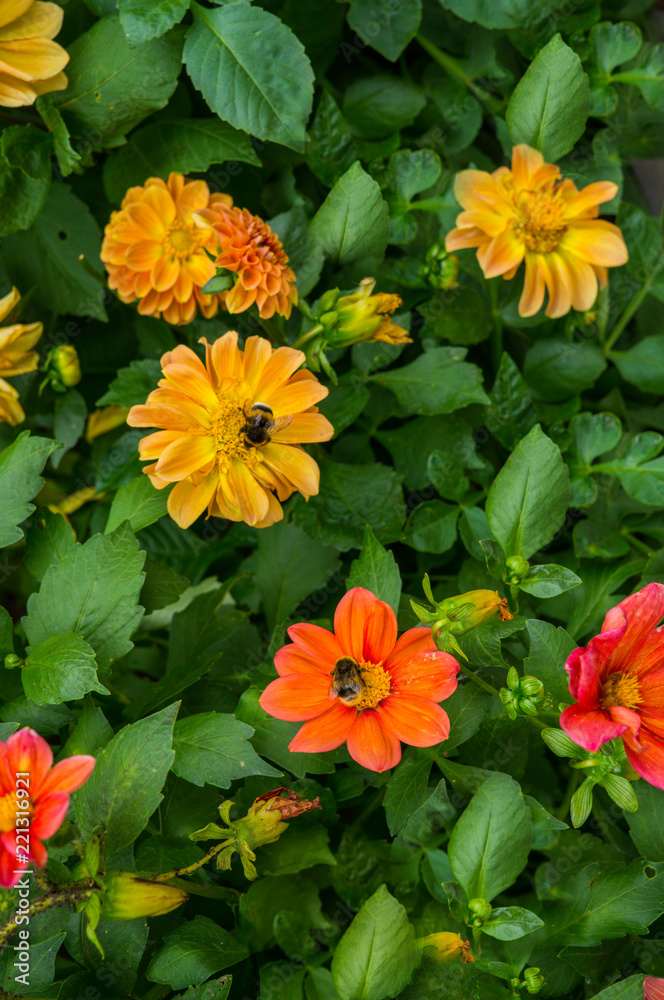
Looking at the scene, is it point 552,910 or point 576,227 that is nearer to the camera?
point 552,910

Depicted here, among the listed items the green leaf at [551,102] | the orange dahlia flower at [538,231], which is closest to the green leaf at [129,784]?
the orange dahlia flower at [538,231]

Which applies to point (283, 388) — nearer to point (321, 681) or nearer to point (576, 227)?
point (321, 681)

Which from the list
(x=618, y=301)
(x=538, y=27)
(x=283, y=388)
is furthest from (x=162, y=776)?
(x=538, y=27)

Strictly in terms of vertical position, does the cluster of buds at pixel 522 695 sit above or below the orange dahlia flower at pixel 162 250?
below

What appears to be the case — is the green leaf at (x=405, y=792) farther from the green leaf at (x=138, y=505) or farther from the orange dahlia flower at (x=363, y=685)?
the green leaf at (x=138, y=505)

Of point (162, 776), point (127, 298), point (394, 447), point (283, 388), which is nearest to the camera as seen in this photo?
point (162, 776)

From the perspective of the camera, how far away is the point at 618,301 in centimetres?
122

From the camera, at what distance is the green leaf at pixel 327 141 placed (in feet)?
3.64

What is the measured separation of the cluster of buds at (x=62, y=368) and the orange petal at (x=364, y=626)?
568 millimetres

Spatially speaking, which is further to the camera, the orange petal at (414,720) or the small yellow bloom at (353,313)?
the small yellow bloom at (353,313)

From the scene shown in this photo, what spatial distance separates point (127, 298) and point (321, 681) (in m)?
0.58

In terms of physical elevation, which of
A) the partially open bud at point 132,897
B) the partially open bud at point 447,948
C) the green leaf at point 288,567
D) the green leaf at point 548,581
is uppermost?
the green leaf at point 548,581

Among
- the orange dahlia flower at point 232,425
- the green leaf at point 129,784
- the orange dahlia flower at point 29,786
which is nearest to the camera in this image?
the orange dahlia flower at point 29,786

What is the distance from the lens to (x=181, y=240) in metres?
1.04
